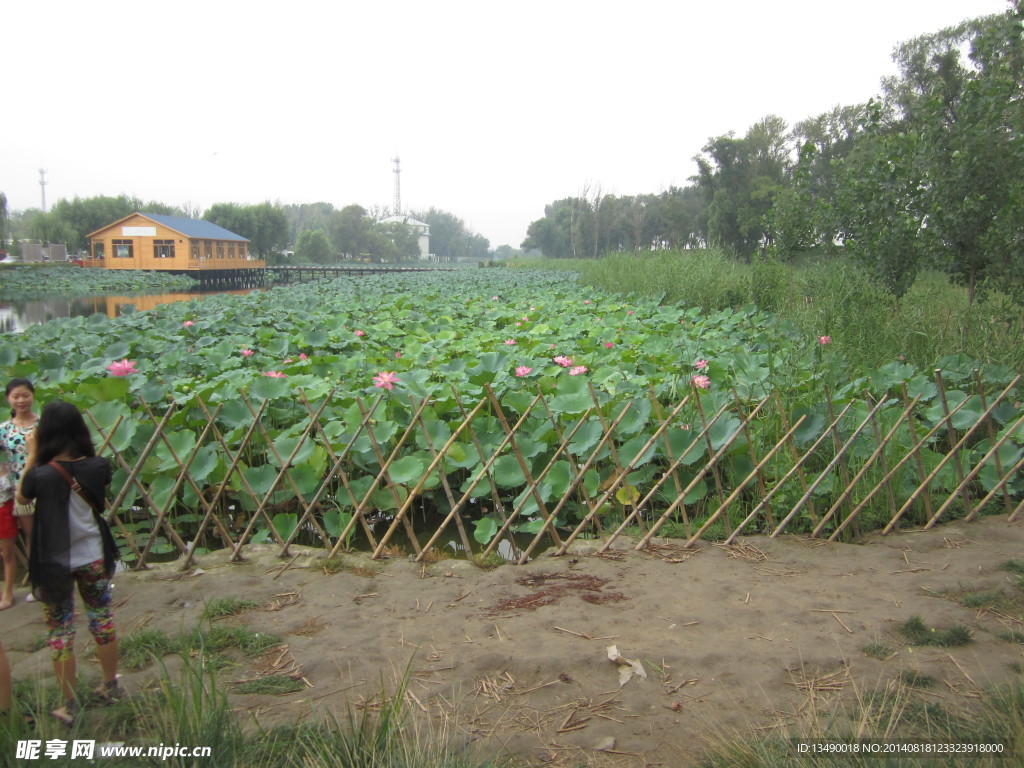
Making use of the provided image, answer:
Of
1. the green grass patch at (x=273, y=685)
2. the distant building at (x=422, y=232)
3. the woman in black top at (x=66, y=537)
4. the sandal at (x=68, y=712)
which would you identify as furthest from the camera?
the distant building at (x=422, y=232)

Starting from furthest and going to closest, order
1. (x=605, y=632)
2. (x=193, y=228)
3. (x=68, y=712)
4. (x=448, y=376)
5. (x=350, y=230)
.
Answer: (x=350, y=230) < (x=193, y=228) < (x=448, y=376) < (x=605, y=632) < (x=68, y=712)

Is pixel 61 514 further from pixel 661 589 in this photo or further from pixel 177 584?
pixel 661 589

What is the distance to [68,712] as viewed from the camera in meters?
2.20

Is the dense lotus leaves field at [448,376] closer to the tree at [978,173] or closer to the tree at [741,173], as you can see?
the tree at [978,173]

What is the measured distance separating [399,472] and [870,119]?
22.9 feet

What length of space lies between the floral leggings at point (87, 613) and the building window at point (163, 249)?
46643mm

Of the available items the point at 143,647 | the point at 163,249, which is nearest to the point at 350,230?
the point at 163,249

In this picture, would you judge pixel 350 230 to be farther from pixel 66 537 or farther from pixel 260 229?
pixel 66 537

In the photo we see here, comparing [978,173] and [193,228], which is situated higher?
[193,228]

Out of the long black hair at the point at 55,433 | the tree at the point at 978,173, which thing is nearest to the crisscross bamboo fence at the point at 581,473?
the long black hair at the point at 55,433

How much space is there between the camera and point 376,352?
24.8ft

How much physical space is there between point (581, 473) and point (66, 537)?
2227 mm

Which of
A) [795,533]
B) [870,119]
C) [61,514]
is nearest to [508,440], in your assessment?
[795,533]

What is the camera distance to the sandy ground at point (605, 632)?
223 centimetres
